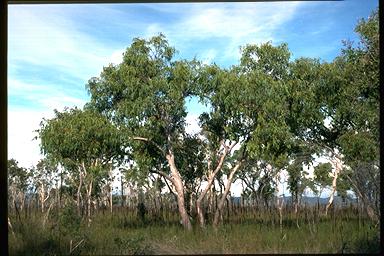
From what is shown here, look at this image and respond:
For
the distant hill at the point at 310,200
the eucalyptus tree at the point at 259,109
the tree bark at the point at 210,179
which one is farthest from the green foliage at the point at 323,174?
the tree bark at the point at 210,179

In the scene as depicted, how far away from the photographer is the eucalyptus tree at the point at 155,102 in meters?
4.75

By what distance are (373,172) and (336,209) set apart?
0.49 metres

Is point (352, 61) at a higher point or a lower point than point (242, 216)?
higher

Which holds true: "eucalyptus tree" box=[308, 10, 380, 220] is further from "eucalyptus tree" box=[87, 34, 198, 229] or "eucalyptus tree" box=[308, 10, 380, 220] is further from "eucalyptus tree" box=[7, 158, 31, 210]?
"eucalyptus tree" box=[7, 158, 31, 210]

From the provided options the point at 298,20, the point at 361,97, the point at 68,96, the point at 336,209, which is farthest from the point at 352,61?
the point at 68,96

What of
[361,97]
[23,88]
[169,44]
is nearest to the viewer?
[23,88]

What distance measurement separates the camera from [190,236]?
454cm

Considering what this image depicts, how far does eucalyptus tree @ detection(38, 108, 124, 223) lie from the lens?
462cm

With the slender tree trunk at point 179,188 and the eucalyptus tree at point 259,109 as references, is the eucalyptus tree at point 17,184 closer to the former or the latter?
the slender tree trunk at point 179,188

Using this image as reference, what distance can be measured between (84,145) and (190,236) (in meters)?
1.30

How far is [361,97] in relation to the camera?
4.93m

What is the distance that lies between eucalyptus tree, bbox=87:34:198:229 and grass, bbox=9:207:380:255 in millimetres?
321

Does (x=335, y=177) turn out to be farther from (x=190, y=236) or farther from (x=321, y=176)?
(x=190, y=236)

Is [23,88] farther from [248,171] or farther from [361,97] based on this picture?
[361,97]
